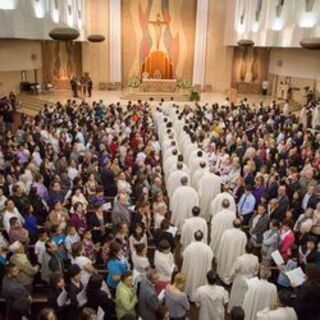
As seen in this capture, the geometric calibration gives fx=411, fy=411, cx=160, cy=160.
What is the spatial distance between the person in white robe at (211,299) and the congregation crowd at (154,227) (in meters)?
0.01

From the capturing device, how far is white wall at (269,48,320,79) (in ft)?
56.0

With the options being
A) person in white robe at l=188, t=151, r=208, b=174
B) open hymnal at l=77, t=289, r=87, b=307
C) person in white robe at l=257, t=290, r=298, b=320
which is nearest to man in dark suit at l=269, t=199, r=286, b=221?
person in white robe at l=257, t=290, r=298, b=320

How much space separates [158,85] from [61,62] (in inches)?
264

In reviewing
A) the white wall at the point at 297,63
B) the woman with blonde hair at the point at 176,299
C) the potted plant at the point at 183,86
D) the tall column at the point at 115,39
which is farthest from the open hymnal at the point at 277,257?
the tall column at the point at 115,39

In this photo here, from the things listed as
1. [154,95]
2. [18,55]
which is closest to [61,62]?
[154,95]

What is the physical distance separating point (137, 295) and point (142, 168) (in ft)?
12.8

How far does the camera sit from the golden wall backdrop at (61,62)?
25.5 metres

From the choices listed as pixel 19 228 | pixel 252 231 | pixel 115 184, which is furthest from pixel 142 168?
pixel 19 228

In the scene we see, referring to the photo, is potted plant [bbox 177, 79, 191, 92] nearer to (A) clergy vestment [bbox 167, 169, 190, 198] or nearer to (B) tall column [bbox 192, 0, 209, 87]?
(B) tall column [bbox 192, 0, 209, 87]

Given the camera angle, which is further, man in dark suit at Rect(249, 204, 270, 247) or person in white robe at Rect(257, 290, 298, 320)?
man in dark suit at Rect(249, 204, 270, 247)

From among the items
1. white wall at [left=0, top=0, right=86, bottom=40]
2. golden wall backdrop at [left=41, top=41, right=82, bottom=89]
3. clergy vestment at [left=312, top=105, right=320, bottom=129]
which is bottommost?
clergy vestment at [left=312, top=105, right=320, bottom=129]

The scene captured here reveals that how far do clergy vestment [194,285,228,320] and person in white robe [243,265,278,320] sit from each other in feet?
1.19

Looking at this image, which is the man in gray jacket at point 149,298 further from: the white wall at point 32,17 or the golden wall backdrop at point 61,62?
the golden wall backdrop at point 61,62

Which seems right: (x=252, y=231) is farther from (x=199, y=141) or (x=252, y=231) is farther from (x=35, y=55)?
(x=35, y=55)
